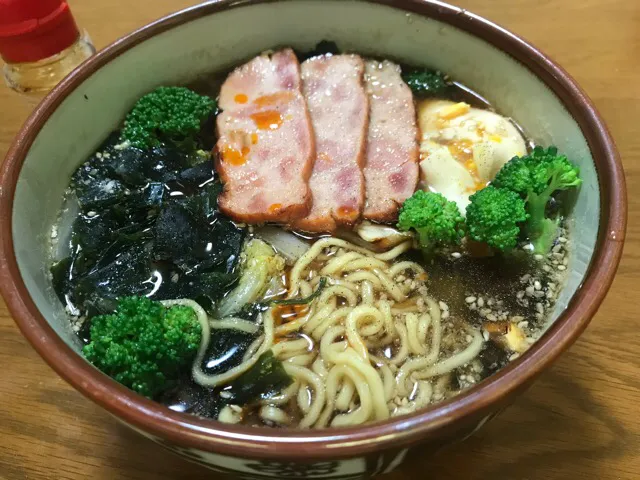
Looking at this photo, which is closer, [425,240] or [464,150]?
[425,240]

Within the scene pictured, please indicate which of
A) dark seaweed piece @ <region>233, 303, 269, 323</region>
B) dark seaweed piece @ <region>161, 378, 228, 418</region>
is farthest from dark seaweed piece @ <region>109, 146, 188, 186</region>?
dark seaweed piece @ <region>161, 378, 228, 418</region>

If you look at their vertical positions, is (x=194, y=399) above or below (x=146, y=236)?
below

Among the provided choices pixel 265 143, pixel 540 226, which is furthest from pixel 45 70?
pixel 540 226

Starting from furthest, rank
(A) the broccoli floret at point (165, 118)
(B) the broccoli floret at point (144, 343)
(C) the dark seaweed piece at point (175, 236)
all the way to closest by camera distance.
A: (A) the broccoli floret at point (165, 118) < (C) the dark seaweed piece at point (175, 236) < (B) the broccoli floret at point (144, 343)

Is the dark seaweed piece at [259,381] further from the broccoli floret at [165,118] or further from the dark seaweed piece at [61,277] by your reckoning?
the broccoli floret at [165,118]

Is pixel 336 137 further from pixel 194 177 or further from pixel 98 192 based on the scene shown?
pixel 98 192

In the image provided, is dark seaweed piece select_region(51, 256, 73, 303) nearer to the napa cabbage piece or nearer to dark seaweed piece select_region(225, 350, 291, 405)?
the napa cabbage piece

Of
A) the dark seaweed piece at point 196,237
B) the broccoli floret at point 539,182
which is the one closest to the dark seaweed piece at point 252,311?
the dark seaweed piece at point 196,237

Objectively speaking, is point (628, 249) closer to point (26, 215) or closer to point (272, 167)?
point (272, 167)
